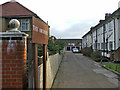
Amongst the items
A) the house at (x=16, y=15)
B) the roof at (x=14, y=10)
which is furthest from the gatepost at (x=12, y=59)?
the roof at (x=14, y=10)

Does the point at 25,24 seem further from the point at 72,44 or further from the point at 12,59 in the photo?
the point at 72,44

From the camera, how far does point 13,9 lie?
25375mm

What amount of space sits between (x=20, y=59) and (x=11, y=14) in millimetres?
23725

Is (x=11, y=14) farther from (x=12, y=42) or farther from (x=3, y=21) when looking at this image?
(x=12, y=42)

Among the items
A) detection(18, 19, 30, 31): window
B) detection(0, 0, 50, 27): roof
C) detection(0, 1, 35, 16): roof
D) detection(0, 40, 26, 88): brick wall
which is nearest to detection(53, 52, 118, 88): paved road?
detection(0, 40, 26, 88): brick wall

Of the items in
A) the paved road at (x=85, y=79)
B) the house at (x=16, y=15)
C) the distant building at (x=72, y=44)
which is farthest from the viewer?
the distant building at (x=72, y=44)

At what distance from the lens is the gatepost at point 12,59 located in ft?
8.80

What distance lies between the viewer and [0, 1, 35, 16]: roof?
2456 centimetres

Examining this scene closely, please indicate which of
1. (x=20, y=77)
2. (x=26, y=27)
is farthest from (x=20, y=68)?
(x=26, y=27)

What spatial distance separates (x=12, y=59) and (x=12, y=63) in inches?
3.1

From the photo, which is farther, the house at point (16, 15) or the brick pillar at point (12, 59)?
the house at point (16, 15)

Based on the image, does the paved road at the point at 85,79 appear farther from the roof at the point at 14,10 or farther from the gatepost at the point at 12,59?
the roof at the point at 14,10

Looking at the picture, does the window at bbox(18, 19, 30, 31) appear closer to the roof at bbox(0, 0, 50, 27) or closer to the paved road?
the roof at bbox(0, 0, 50, 27)

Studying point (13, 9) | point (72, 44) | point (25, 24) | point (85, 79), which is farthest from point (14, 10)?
point (72, 44)
